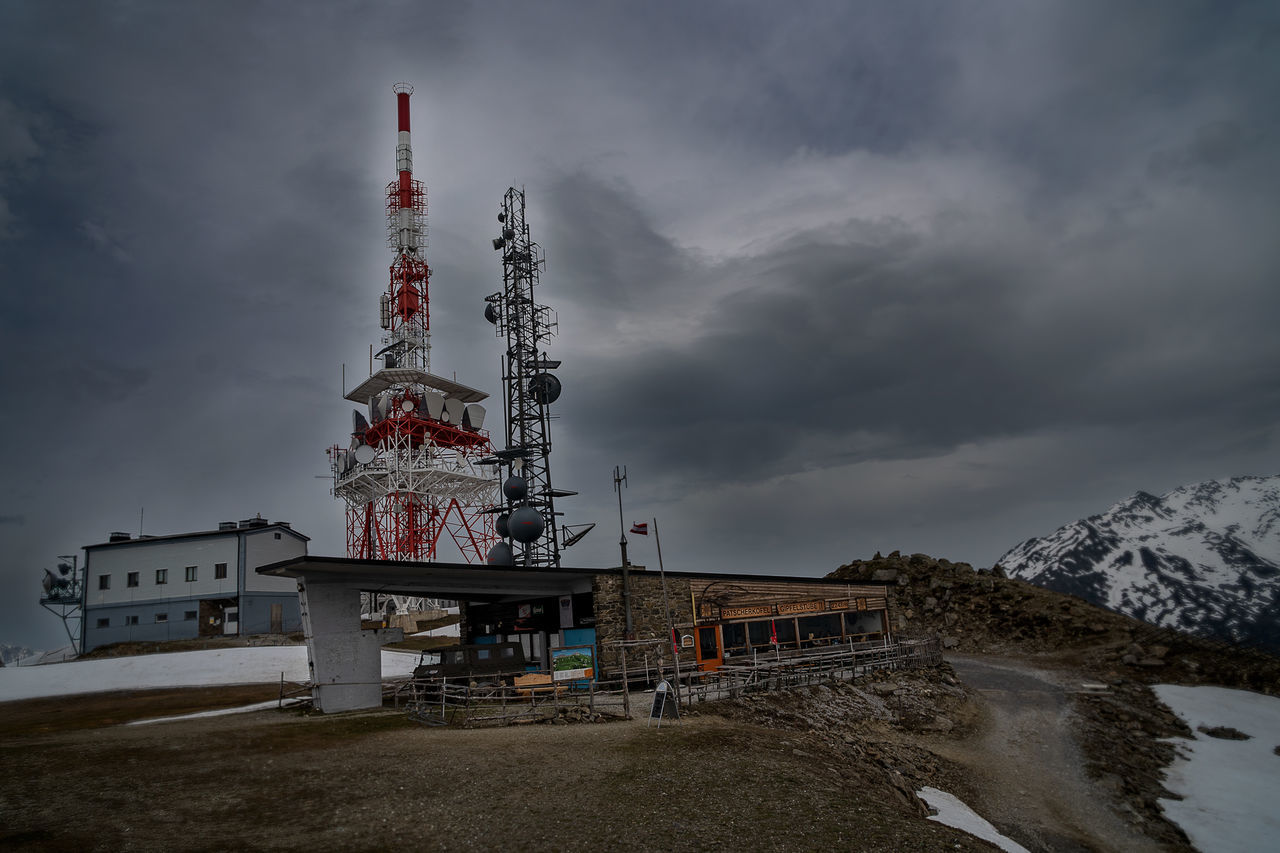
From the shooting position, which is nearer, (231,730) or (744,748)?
(744,748)

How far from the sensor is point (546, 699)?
1007 inches

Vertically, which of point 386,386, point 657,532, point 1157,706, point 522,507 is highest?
point 386,386

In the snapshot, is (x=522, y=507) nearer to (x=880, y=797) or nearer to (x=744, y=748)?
(x=744, y=748)

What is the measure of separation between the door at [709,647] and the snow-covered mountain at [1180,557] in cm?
4007

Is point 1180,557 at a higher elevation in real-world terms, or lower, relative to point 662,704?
higher

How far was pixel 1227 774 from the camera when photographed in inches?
901

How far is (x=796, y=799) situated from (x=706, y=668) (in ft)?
54.4

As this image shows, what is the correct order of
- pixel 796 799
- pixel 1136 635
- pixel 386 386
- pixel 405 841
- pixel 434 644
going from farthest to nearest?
1. pixel 386 386
2. pixel 434 644
3. pixel 1136 635
4. pixel 796 799
5. pixel 405 841

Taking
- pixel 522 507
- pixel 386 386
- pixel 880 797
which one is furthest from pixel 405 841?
pixel 386 386

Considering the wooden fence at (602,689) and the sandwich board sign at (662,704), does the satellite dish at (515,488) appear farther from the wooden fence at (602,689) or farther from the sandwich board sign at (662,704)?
the sandwich board sign at (662,704)

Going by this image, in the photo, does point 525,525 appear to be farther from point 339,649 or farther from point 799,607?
point 799,607

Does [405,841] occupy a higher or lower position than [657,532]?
lower

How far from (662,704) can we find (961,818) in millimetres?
8171

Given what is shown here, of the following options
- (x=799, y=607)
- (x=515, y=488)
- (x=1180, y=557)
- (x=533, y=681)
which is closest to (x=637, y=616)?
(x=533, y=681)
